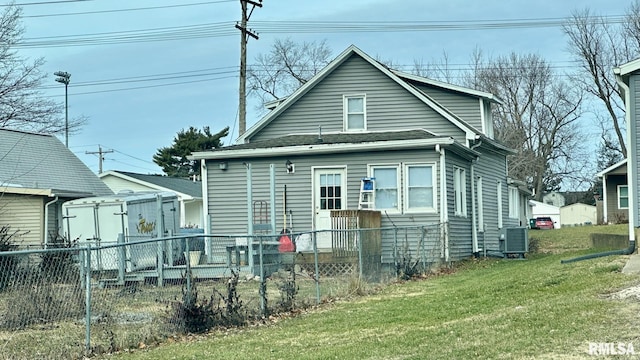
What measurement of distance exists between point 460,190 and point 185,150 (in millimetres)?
44181

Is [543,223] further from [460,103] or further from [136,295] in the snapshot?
[136,295]

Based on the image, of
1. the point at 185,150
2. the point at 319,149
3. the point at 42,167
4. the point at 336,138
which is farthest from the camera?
the point at 185,150

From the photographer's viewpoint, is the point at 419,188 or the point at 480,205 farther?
the point at 480,205

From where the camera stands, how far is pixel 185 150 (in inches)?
2594

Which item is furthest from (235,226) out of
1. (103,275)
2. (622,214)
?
(622,214)

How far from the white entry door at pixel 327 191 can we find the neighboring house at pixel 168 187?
20.8m

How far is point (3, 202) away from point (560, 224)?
5534 centimetres

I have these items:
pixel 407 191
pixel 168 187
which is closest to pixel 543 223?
pixel 168 187

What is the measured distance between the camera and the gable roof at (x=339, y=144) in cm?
2184

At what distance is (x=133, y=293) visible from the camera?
11.3 metres

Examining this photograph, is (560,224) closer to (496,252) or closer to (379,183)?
(496,252)

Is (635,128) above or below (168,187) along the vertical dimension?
below

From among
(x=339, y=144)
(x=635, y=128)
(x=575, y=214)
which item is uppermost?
(x=339, y=144)

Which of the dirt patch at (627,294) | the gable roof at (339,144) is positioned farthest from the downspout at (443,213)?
the dirt patch at (627,294)
